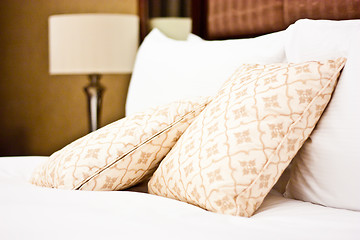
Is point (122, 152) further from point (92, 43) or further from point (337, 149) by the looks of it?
point (92, 43)

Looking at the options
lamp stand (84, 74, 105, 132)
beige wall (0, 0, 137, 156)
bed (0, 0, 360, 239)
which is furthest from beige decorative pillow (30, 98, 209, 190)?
beige wall (0, 0, 137, 156)

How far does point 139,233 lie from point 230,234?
150 millimetres

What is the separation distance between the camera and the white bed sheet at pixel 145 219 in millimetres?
794

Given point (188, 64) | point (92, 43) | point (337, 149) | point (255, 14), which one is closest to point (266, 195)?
point (337, 149)

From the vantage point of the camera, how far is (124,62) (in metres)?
2.36

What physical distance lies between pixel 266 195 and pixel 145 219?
353 millimetres

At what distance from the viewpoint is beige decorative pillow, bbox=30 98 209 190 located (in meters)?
1.13

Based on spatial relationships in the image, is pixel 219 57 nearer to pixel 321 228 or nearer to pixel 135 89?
pixel 135 89

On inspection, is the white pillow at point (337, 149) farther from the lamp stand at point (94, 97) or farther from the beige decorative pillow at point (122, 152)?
the lamp stand at point (94, 97)

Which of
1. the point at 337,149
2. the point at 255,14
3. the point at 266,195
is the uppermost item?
the point at 255,14

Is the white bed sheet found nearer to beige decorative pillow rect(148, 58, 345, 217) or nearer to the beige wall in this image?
beige decorative pillow rect(148, 58, 345, 217)

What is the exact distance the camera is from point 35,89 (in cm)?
314

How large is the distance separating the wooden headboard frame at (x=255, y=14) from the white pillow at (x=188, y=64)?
16 cm

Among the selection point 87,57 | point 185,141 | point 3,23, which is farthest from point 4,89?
point 185,141
